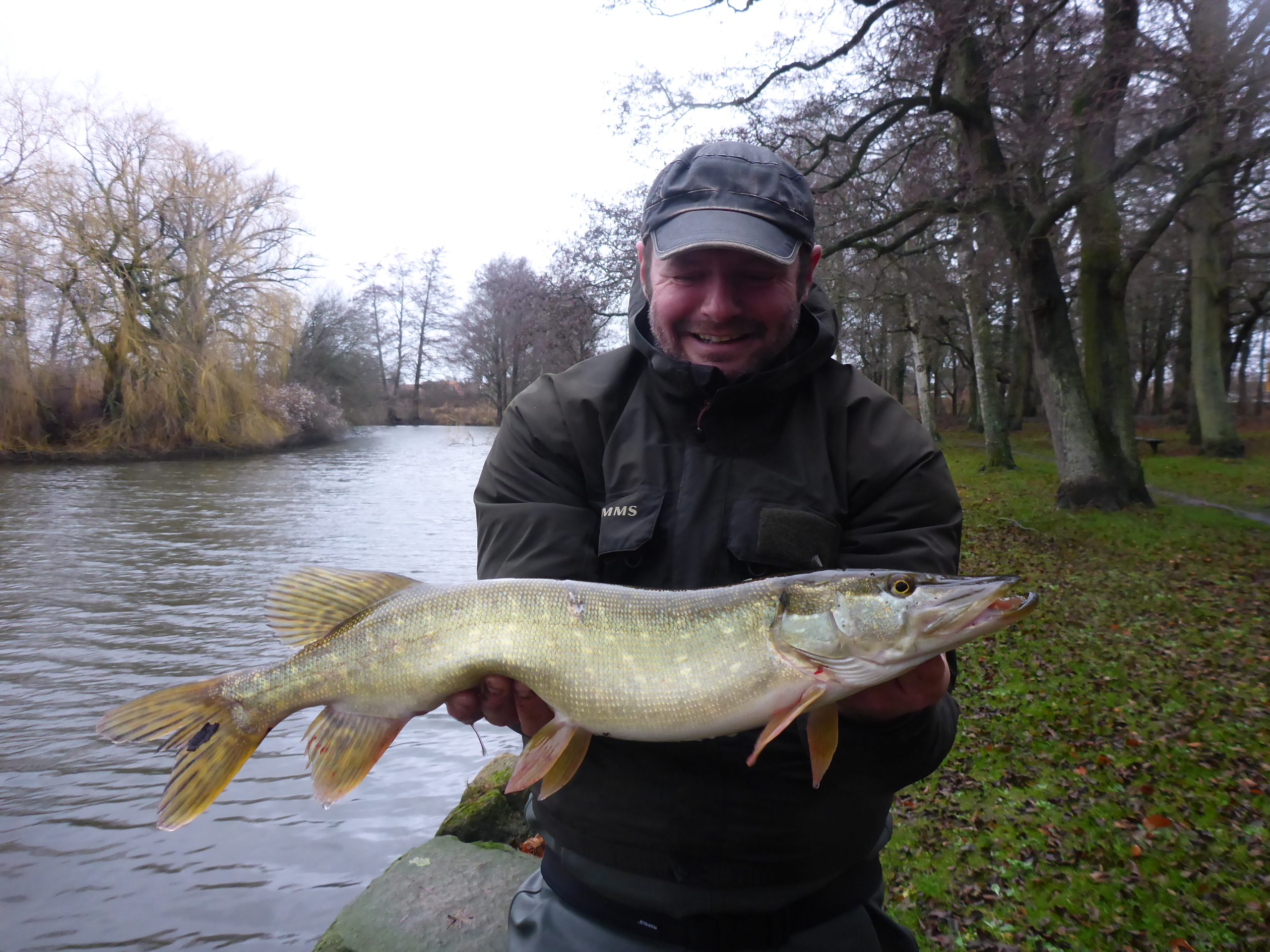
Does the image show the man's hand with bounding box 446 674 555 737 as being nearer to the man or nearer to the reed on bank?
the man

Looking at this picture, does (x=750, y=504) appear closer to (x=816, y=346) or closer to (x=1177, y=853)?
(x=816, y=346)

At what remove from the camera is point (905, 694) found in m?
2.19

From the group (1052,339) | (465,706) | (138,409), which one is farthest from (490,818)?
(138,409)

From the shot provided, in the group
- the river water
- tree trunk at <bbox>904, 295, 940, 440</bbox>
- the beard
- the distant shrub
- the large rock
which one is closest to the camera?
the beard

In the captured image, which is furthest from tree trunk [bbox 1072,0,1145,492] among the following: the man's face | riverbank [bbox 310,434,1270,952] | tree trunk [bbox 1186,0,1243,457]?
the man's face

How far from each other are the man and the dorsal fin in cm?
33

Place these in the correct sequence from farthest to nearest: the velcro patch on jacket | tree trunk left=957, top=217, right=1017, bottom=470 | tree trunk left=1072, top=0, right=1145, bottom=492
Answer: tree trunk left=957, top=217, right=1017, bottom=470 → tree trunk left=1072, top=0, right=1145, bottom=492 → the velcro patch on jacket

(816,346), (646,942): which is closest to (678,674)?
(646,942)

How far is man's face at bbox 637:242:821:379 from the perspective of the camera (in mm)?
2496

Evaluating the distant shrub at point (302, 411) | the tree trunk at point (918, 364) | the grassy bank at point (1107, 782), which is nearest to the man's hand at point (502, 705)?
the grassy bank at point (1107, 782)

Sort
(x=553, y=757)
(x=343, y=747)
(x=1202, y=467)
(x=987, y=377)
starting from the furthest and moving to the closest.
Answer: (x=987, y=377) → (x=1202, y=467) → (x=343, y=747) → (x=553, y=757)

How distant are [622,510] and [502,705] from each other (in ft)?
2.07

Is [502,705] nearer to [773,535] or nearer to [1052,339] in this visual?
[773,535]

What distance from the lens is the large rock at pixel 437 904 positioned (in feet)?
12.3
